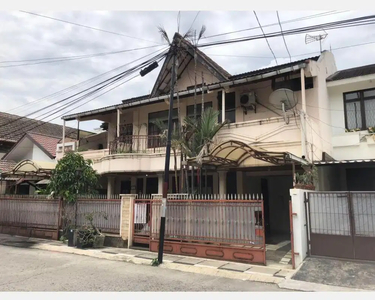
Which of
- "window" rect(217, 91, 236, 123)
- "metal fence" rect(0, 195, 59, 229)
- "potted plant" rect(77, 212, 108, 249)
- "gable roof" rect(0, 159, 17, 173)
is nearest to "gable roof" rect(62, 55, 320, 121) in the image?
"window" rect(217, 91, 236, 123)

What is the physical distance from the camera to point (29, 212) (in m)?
13.5

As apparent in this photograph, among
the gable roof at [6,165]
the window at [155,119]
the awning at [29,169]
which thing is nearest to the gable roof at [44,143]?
the gable roof at [6,165]

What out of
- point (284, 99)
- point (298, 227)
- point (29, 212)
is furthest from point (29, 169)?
point (298, 227)

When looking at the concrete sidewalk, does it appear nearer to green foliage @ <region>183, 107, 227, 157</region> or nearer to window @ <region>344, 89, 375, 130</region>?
green foliage @ <region>183, 107, 227, 157</region>

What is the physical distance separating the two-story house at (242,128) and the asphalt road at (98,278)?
3758 millimetres

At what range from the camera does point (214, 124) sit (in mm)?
10891

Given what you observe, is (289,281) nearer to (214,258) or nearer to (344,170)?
(214,258)

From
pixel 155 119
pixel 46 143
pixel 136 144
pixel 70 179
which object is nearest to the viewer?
pixel 70 179

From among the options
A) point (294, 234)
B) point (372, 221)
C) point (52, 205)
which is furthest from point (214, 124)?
point (52, 205)

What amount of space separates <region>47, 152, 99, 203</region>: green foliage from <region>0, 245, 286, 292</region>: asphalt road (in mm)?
3833

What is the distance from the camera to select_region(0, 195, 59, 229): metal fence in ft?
41.7

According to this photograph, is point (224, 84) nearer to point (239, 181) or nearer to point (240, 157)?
point (240, 157)

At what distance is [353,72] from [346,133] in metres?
2.94

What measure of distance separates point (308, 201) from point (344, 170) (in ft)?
17.6
